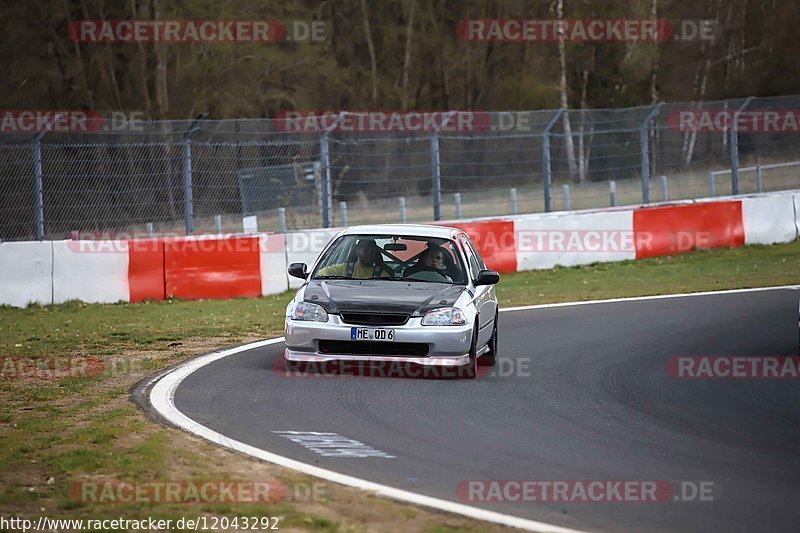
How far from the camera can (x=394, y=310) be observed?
10727mm

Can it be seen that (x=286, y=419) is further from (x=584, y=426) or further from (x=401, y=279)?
(x=401, y=279)

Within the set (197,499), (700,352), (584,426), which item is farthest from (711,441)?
(700,352)

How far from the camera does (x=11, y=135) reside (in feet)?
57.1

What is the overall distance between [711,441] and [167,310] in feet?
33.9

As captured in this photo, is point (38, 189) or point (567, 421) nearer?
point (567, 421)

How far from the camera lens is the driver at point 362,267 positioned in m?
11.8

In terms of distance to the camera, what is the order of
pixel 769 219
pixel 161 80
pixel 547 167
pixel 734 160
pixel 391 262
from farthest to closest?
pixel 161 80 → pixel 734 160 → pixel 769 219 → pixel 547 167 → pixel 391 262

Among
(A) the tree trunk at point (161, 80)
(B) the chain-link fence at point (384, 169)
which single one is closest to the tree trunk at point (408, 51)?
(A) the tree trunk at point (161, 80)

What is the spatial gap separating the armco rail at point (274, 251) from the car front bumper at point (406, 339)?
767 centimetres

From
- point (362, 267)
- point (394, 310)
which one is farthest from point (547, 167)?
point (394, 310)

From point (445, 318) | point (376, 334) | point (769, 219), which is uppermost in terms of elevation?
point (769, 219)

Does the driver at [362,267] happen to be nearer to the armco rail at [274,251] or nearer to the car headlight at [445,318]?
the car headlight at [445,318]

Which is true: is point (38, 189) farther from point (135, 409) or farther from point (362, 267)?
point (135, 409)

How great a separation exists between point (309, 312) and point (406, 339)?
0.93m
